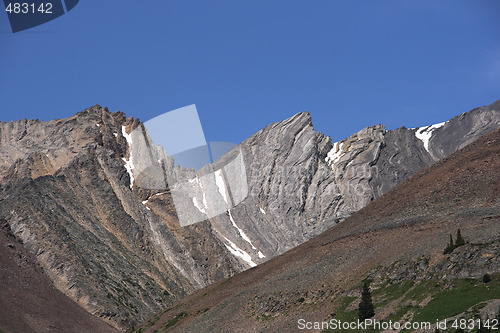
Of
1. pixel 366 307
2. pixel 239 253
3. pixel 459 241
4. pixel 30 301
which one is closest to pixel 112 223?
pixel 30 301

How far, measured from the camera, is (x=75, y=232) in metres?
114

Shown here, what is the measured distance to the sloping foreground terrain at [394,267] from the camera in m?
47.4

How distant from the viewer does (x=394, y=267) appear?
5422 centimetres

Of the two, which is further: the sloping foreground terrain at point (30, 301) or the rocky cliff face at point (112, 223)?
the rocky cliff face at point (112, 223)

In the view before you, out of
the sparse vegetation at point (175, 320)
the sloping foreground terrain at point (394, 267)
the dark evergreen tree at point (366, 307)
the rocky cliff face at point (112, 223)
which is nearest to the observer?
the sloping foreground terrain at point (394, 267)

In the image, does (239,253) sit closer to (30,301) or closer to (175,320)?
(30,301)

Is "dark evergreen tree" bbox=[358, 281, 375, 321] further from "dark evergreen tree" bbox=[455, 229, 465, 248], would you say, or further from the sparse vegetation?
the sparse vegetation

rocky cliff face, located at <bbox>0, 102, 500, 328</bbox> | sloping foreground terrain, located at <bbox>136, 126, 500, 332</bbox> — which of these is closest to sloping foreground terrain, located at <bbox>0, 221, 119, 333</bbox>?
rocky cliff face, located at <bbox>0, 102, 500, 328</bbox>

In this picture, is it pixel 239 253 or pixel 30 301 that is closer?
pixel 30 301

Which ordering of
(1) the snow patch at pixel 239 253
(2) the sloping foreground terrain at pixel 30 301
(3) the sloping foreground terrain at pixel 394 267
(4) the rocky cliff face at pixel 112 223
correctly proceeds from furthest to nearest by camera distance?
(1) the snow patch at pixel 239 253
(4) the rocky cliff face at pixel 112 223
(2) the sloping foreground terrain at pixel 30 301
(3) the sloping foreground terrain at pixel 394 267

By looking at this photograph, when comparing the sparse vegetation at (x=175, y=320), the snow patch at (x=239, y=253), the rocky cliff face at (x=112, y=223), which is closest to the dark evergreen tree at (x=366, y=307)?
the sparse vegetation at (x=175, y=320)

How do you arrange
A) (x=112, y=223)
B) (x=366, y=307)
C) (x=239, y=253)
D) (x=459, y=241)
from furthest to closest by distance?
(x=239, y=253) < (x=112, y=223) < (x=459, y=241) < (x=366, y=307)

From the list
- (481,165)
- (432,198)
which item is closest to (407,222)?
(432,198)

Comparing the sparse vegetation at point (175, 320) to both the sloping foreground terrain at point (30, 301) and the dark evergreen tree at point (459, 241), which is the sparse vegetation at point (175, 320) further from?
the dark evergreen tree at point (459, 241)
